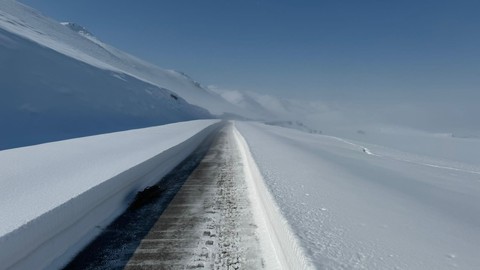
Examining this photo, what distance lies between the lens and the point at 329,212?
4008mm

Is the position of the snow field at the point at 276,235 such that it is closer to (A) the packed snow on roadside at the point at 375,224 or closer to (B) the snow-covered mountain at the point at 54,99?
(A) the packed snow on roadside at the point at 375,224

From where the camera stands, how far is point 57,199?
12.7ft

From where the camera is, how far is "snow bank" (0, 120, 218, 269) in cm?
304

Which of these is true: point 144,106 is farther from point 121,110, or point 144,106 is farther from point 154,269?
point 154,269

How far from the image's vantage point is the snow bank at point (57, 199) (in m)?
3.04

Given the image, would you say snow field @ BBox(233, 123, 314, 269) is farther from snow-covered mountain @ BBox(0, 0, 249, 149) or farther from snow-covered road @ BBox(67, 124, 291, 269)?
snow-covered mountain @ BBox(0, 0, 249, 149)

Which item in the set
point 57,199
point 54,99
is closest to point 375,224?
point 57,199

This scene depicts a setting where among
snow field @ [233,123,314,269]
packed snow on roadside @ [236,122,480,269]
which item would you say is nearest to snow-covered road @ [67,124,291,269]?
snow field @ [233,123,314,269]

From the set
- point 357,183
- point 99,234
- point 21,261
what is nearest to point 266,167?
point 357,183

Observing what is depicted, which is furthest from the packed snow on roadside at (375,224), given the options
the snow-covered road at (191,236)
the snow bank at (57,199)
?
the snow bank at (57,199)

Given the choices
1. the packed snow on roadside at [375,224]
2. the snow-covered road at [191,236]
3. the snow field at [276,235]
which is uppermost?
the packed snow on roadside at [375,224]

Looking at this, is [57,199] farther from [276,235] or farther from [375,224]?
[375,224]

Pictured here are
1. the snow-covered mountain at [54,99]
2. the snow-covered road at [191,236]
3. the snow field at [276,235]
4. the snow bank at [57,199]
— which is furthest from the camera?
the snow-covered mountain at [54,99]

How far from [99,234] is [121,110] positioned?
34184 millimetres
